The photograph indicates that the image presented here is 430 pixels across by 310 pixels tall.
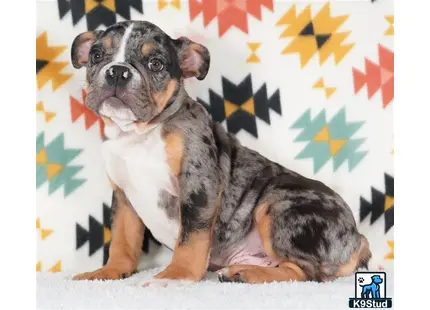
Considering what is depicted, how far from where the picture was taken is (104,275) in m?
3.46

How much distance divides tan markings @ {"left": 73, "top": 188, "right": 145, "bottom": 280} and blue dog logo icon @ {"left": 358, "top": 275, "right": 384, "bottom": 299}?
1314 millimetres

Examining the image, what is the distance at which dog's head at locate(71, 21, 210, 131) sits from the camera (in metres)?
3.21

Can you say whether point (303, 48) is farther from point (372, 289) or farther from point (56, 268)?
point (56, 268)

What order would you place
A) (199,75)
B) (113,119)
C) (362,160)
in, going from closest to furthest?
(113,119) < (199,75) < (362,160)

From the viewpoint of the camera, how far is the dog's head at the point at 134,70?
126 inches

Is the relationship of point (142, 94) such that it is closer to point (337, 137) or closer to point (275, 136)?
point (275, 136)

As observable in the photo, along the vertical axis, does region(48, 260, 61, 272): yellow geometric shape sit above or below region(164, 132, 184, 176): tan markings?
below

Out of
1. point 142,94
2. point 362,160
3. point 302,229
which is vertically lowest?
point 302,229

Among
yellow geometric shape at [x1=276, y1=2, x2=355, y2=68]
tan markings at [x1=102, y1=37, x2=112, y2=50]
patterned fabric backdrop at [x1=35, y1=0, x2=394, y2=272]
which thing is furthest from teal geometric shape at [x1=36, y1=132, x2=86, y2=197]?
yellow geometric shape at [x1=276, y1=2, x2=355, y2=68]

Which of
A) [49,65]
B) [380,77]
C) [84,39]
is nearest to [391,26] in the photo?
[380,77]

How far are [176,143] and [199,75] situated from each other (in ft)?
1.62
